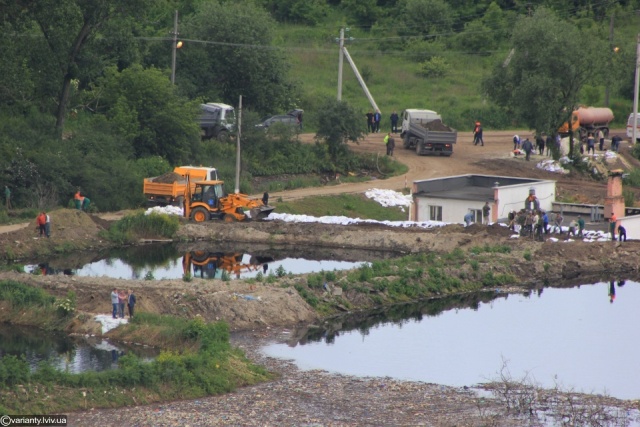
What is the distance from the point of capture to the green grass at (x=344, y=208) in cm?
5834

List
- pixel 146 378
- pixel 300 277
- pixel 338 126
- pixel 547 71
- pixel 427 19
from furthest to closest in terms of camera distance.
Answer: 1. pixel 427 19
2. pixel 547 71
3. pixel 338 126
4. pixel 300 277
5. pixel 146 378

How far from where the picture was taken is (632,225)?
5203 cm

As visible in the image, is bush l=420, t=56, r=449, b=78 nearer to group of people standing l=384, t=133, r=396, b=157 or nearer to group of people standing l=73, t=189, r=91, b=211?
group of people standing l=384, t=133, r=396, b=157

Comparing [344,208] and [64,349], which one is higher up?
[344,208]

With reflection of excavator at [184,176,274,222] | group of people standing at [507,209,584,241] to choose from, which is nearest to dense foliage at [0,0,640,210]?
reflection of excavator at [184,176,274,222]

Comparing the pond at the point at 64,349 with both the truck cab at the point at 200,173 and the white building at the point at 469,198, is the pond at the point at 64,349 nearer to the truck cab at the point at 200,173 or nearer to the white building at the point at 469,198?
the truck cab at the point at 200,173

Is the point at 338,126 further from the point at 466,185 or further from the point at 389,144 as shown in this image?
the point at 466,185

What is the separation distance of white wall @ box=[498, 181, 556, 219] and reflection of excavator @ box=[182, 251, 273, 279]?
439 inches

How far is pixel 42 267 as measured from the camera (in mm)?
45250

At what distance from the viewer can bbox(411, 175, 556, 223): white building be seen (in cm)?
5397

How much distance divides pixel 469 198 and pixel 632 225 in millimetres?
7243

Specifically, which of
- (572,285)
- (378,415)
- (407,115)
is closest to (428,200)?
(572,285)

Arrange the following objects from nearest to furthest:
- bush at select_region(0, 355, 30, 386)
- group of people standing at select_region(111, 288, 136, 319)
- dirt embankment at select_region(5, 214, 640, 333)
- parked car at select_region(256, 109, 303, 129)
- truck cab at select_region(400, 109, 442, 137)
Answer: bush at select_region(0, 355, 30, 386), group of people standing at select_region(111, 288, 136, 319), dirt embankment at select_region(5, 214, 640, 333), parked car at select_region(256, 109, 303, 129), truck cab at select_region(400, 109, 442, 137)

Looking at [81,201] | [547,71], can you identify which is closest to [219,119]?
[81,201]
